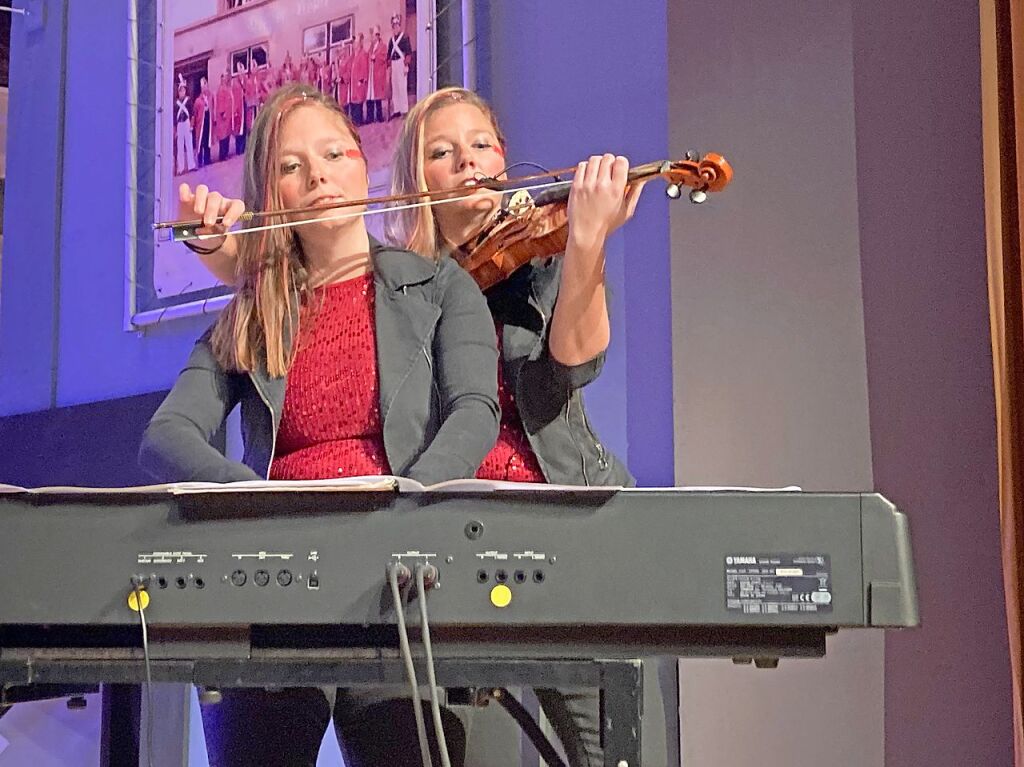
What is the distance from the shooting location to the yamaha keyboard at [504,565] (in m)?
0.79

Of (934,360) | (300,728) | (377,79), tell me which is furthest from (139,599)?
(377,79)

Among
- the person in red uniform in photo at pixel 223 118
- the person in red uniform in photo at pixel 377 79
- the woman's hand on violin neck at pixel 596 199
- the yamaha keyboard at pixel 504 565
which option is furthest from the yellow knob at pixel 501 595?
the person in red uniform in photo at pixel 223 118

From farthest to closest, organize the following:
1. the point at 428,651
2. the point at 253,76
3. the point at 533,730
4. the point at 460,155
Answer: the point at 253,76 < the point at 460,155 < the point at 533,730 < the point at 428,651

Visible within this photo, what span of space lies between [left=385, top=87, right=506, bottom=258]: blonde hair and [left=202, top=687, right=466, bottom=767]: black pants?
19.9 inches

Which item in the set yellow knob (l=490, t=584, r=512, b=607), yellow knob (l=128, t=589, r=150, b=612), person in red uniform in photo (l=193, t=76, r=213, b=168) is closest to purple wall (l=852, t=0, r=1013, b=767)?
yellow knob (l=490, t=584, r=512, b=607)

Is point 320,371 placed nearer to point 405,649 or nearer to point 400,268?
point 400,268

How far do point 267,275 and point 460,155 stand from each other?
0.30 m

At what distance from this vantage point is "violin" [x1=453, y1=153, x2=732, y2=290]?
1326mm

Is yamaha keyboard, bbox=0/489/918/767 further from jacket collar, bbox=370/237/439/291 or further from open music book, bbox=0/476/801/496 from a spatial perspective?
jacket collar, bbox=370/237/439/291

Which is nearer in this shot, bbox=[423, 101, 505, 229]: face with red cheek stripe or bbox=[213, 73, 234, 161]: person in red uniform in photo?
bbox=[423, 101, 505, 229]: face with red cheek stripe

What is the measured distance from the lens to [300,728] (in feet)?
3.68

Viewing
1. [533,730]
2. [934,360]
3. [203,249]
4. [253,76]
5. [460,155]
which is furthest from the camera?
[253,76]

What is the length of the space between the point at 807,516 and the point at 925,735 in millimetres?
977

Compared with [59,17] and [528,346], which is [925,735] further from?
[59,17]
